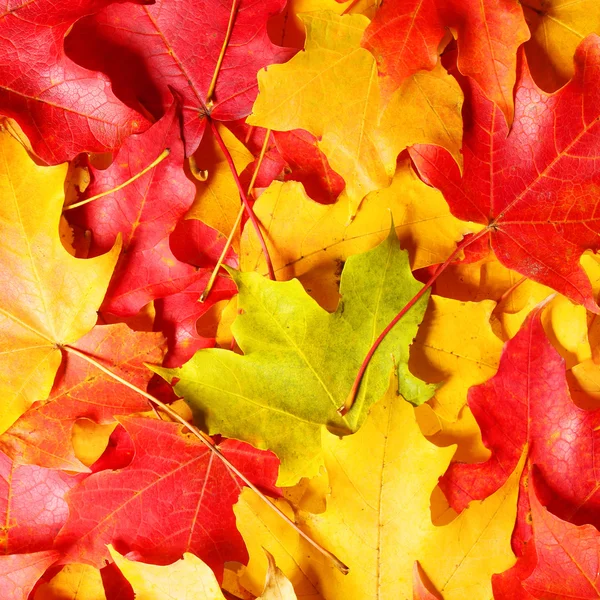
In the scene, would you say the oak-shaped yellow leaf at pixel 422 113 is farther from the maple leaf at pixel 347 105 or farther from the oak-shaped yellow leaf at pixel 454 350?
the oak-shaped yellow leaf at pixel 454 350

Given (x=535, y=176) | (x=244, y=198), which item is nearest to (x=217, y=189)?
(x=244, y=198)

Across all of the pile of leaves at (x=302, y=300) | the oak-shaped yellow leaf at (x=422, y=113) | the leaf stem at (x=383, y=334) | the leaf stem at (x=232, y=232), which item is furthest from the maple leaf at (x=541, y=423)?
the leaf stem at (x=232, y=232)

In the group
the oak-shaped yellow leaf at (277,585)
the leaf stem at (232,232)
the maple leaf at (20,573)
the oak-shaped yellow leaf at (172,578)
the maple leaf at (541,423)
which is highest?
the leaf stem at (232,232)

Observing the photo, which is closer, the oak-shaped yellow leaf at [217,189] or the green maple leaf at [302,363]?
the green maple leaf at [302,363]

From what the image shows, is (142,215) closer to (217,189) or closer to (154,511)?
(217,189)

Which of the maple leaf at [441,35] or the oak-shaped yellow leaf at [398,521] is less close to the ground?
the maple leaf at [441,35]

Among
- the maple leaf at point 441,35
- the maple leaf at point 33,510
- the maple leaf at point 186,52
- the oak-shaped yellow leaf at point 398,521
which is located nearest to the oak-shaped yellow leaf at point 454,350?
the oak-shaped yellow leaf at point 398,521

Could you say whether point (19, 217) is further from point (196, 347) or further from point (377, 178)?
point (377, 178)
